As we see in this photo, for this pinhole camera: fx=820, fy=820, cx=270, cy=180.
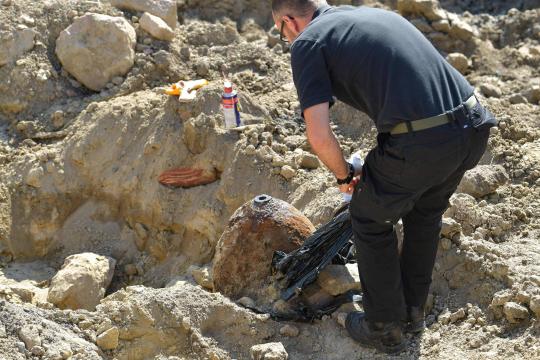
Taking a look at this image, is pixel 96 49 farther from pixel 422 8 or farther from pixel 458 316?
pixel 458 316

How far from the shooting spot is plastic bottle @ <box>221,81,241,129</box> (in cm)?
645

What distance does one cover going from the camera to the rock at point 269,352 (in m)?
4.41

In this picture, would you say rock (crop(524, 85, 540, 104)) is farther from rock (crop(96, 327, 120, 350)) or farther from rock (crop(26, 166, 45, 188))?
rock (crop(96, 327, 120, 350))

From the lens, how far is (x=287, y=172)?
20.4 feet

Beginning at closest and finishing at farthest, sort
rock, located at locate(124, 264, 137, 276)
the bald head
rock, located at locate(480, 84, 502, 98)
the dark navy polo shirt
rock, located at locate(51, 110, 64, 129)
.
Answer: the dark navy polo shirt < the bald head < rock, located at locate(124, 264, 137, 276) < rock, located at locate(51, 110, 64, 129) < rock, located at locate(480, 84, 502, 98)

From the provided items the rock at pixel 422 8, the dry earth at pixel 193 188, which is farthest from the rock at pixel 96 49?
the rock at pixel 422 8

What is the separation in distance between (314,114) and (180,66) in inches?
155

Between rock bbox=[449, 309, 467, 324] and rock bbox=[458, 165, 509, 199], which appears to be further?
rock bbox=[458, 165, 509, 199]

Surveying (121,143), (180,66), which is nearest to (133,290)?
(121,143)

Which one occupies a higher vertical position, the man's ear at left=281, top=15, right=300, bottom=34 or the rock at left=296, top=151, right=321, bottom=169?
the man's ear at left=281, top=15, right=300, bottom=34

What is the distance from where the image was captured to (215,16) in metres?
8.62

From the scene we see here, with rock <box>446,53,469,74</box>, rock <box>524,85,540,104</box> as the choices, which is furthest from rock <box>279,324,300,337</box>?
rock <box>446,53,469,74</box>

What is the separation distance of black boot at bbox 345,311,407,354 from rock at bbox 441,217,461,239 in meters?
0.78

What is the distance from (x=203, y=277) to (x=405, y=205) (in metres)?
2.16
